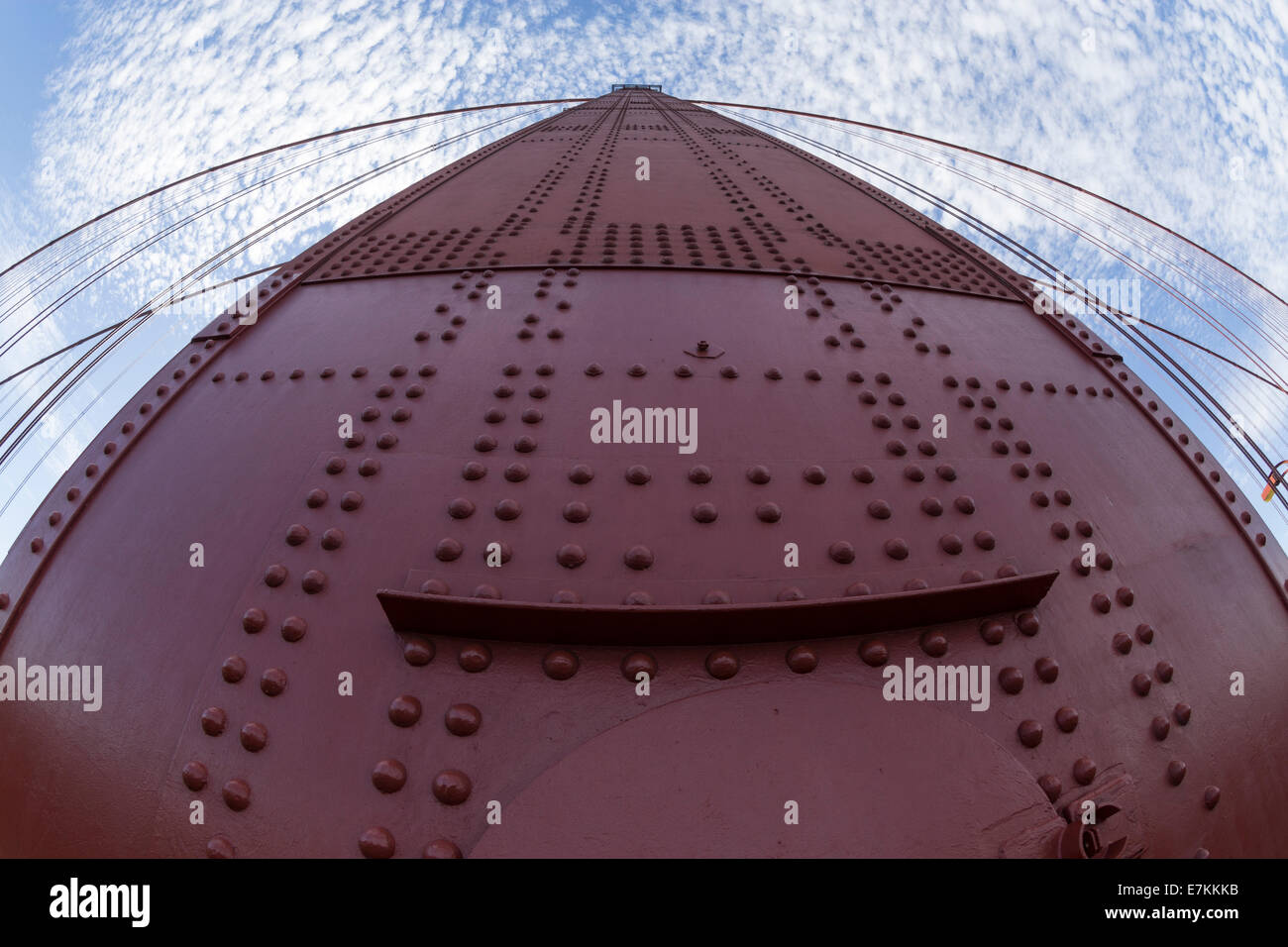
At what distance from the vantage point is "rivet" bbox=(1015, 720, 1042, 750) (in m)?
1.71

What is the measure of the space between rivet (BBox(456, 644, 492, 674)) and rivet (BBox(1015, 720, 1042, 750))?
1.39 metres

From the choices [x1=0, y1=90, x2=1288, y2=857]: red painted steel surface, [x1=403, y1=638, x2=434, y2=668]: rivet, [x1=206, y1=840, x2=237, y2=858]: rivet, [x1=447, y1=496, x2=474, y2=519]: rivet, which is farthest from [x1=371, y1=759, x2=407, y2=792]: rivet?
[x1=447, y1=496, x2=474, y2=519]: rivet

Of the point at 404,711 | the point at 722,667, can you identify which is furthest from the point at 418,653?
the point at 722,667

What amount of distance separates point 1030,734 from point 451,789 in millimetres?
1453

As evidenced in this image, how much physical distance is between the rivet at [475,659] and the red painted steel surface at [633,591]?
0.07 feet

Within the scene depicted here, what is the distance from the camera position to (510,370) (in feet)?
8.20

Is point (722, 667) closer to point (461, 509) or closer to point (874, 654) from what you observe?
point (874, 654)

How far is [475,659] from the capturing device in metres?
1.69

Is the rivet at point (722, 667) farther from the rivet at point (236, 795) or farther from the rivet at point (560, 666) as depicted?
the rivet at point (236, 795)

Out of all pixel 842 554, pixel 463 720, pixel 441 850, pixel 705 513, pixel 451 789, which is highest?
pixel 705 513

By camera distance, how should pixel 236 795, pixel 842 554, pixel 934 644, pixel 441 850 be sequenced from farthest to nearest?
pixel 842 554 → pixel 934 644 → pixel 236 795 → pixel 441 850

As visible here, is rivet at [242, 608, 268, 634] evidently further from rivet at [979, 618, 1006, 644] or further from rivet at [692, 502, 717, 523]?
rivet at [979, 618, 1006, 644]

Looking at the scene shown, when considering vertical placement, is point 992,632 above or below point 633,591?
below
